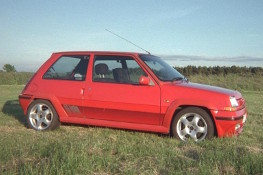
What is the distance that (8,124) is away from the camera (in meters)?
8.62

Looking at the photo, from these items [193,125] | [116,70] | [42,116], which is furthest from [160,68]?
[42,116]

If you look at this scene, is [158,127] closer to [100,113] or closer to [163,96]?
[163,96]

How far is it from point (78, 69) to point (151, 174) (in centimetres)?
409

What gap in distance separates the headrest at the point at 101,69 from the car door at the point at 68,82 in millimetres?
269

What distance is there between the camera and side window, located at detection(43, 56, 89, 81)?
7.82 metres

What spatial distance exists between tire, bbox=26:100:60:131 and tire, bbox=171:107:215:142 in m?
2.62

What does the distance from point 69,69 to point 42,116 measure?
1.17 meters

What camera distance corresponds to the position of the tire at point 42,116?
25.9 feet

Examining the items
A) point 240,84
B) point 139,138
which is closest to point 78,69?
point 139,138

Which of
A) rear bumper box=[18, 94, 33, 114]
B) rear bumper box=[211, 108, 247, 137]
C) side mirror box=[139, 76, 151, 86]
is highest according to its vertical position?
side mirror box=[139, 76, 151, 86]

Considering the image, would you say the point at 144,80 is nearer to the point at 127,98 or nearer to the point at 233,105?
the point at 127,98

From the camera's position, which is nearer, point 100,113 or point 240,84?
point 100,113

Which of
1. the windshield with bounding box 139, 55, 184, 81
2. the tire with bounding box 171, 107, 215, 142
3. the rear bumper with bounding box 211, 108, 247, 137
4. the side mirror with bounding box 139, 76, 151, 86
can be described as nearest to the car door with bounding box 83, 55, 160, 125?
the side mirror with bounding box 139, 76, 151, 86

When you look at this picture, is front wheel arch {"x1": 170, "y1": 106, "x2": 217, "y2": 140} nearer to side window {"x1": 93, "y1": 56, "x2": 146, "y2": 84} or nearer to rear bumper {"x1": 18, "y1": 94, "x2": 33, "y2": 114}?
side window {"x1": 93, "y1": 56, "x2": 146, "y2": 84}
